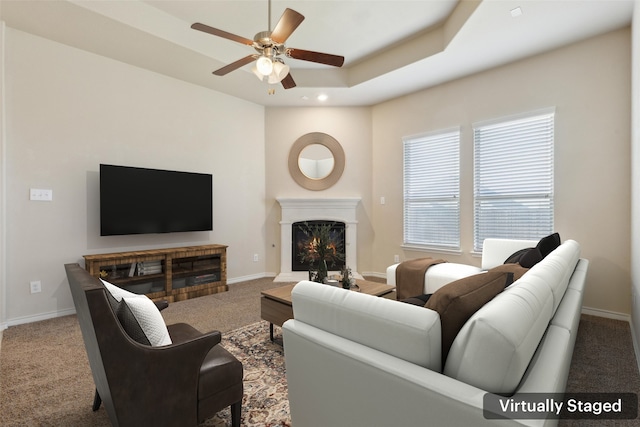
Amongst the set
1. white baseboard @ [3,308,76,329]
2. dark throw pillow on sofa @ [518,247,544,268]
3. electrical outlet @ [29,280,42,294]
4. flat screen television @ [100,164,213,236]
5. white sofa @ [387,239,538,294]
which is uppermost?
flat screen television @ [100,164,213,236]

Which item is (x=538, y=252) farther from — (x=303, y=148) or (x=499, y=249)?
(x=303, y=148)

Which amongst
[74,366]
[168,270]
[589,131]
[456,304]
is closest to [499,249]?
[589,131]

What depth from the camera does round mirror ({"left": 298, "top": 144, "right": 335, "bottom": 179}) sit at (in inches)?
212

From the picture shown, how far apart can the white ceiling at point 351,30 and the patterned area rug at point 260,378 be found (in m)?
3.17

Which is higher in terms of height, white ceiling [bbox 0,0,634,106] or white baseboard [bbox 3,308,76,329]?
white ceiling [bbox 0,0,634,106]

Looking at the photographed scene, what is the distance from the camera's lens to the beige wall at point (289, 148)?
5379 mm

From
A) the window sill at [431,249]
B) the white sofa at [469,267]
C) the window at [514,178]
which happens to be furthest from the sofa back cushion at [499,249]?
the window sill at [431,249]

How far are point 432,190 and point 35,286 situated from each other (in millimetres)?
5038

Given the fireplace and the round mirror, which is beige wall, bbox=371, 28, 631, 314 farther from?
the round mirror

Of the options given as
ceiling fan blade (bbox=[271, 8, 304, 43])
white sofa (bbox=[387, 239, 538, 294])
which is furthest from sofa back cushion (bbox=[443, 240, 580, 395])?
white sofa (bbox=[387, 239, 538, 294])

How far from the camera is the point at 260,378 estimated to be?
211 centimetres

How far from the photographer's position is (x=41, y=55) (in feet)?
10.8

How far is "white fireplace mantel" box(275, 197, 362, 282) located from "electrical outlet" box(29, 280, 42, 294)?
3.03 m

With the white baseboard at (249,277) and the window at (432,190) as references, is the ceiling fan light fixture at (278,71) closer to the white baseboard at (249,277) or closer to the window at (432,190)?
the window at (432,190)
